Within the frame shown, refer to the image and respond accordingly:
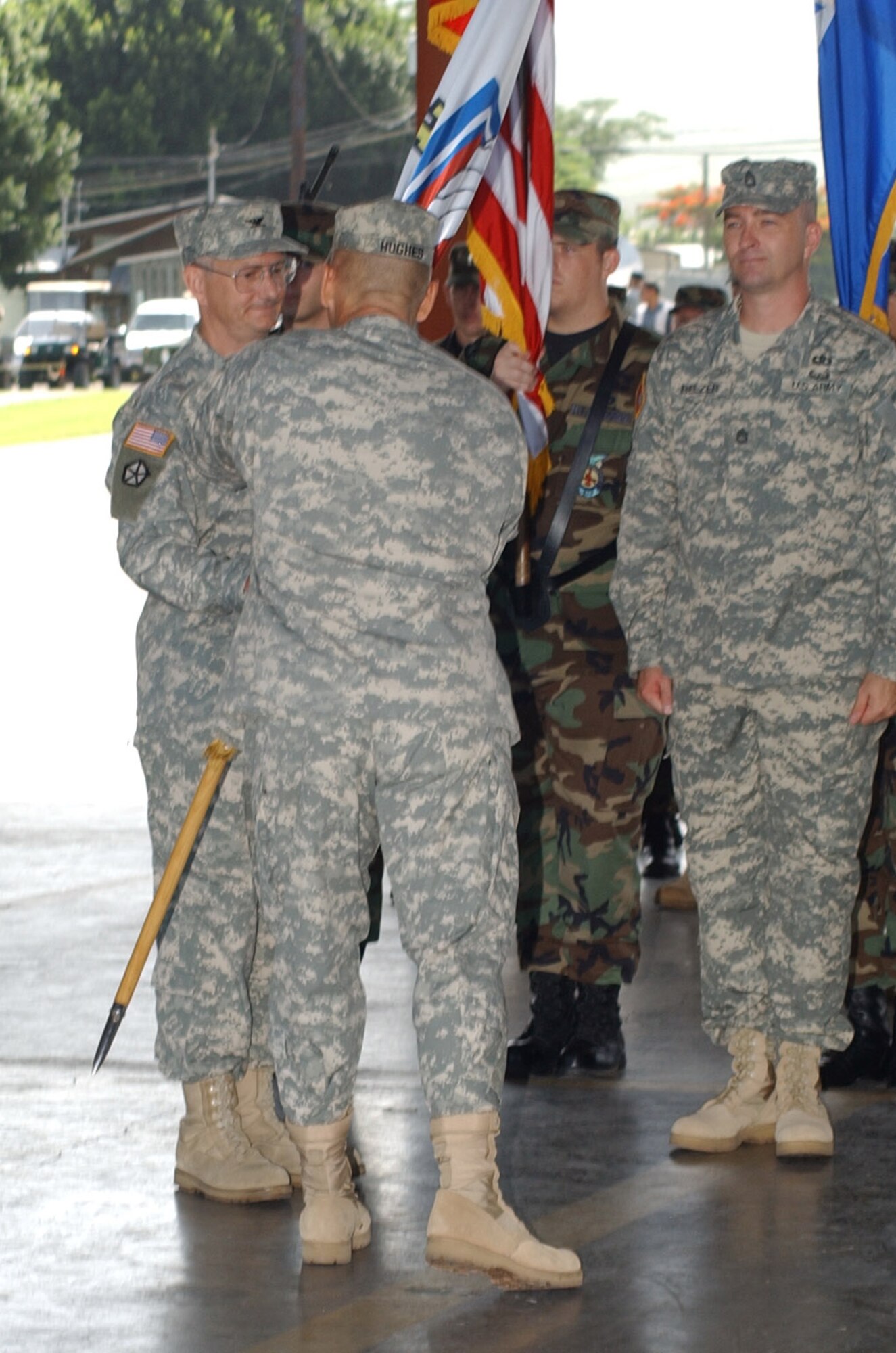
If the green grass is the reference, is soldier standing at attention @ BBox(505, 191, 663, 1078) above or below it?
above

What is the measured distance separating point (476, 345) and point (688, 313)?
3.31m

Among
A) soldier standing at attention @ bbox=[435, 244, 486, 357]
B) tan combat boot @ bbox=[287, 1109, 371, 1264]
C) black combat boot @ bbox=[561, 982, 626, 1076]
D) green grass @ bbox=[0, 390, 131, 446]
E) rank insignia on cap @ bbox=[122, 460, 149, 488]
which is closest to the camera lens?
tan combat boot @ bbox=[287, 1109, 371, 1264]

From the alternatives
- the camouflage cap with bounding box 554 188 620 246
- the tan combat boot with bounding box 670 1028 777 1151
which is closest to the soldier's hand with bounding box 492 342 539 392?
the camouflage cap with bounding box 554 188 620 246

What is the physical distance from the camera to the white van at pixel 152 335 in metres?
49.2

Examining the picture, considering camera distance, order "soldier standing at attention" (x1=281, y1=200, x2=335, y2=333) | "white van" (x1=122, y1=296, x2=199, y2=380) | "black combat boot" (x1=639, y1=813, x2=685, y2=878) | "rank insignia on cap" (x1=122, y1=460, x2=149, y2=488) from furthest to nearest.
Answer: "white van" (x1=122, y1=296, x2=199, y2=380), "black combat boot" (x1=639, y1=813, x2=685, y2=878), "soldier standing at attention" (x1=281, y1=200, x2=335, y2=333), "rank insignia on cap" (x1=122, y1=460, x2=149, y2=488)

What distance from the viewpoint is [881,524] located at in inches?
187

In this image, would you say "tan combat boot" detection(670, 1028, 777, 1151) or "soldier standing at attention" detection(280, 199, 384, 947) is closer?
"tan combat boot" detection(670, 1028, 777, 1151)

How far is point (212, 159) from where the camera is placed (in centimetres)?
7706

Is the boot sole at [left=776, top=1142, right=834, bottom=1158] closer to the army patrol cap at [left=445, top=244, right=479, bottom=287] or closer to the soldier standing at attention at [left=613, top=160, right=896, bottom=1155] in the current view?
the soldier standing at attention at [left=613, top=160, right=896, bottom=1155]

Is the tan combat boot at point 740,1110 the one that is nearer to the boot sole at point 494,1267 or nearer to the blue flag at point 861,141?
the boot sole at point 494,1267

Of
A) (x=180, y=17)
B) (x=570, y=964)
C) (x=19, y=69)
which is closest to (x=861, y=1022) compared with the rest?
(x=570, y=964)

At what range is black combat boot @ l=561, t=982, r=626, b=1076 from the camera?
5.57m

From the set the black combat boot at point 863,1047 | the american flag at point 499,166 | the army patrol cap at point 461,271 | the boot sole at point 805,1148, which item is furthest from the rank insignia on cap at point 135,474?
the army patrol cap at point 461,271

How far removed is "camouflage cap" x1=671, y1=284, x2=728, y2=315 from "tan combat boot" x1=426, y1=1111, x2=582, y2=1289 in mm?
5062
